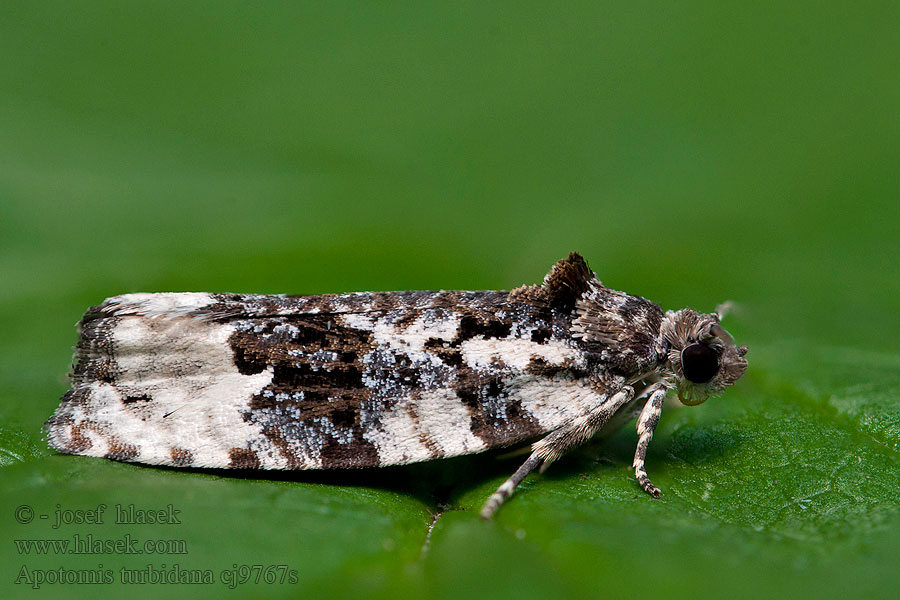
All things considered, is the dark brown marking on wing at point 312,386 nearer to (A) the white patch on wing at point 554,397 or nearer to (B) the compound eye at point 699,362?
(A) the white patch on wing at point 554,397

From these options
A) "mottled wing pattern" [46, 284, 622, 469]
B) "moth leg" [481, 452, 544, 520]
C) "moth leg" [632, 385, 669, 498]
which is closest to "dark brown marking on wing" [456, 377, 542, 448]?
"mottled wing pattern" [46, 284, 622, 469]

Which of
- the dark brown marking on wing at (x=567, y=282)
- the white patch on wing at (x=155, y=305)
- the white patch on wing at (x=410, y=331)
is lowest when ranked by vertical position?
the white patch on wing at (x=410, y=331)

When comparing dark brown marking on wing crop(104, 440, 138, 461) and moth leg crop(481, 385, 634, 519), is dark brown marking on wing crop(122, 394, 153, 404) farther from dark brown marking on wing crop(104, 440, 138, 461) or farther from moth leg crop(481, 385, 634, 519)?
moth leg crop(481, 385, 634, 519)

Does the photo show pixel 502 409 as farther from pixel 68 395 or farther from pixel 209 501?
pixel 68 395

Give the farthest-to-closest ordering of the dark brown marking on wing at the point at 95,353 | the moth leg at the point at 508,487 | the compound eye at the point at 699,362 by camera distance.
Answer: the compound eye at the point at 699,362 < the dark brown marking on wing at the point at 95,353 < the moth leg at the point at 508,487

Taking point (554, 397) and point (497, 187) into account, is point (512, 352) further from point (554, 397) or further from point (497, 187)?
point (497, 187)

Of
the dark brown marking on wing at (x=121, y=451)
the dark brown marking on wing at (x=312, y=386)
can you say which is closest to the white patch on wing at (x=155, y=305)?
the dark brown marking on wing at (x=312, y=386)

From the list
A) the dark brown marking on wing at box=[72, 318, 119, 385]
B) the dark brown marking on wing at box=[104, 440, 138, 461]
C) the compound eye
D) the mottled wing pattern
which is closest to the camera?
the dark brown marking on wing at box=[104, 440, 138, 461]
